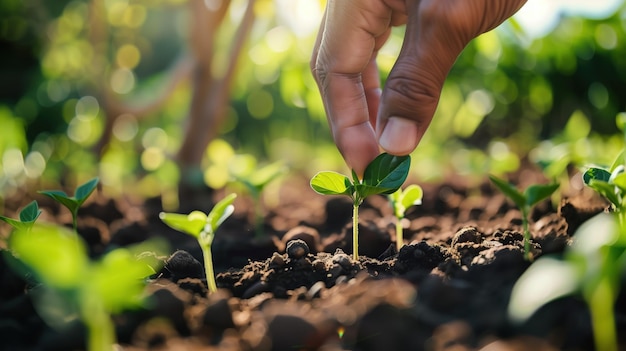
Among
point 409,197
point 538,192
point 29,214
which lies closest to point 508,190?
point 538,192

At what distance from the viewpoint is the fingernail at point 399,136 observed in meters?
1.09

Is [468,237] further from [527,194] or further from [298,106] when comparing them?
[298,106]

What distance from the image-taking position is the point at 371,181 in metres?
1.13

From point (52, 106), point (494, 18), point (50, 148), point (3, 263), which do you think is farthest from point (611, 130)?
point (52, 106)

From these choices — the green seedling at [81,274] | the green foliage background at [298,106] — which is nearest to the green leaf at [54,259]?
the green seedling at [81,274]

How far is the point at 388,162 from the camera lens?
3.70 feet

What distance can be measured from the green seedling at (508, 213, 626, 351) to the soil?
2 cm

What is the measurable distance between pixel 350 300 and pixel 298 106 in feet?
7.82

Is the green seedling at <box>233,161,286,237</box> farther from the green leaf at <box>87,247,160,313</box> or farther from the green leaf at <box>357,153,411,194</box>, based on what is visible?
the green leaf at <box>87,247,160,313</box>

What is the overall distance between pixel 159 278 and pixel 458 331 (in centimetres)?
63

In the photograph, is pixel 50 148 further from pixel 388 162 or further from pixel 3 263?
pixel 388 162

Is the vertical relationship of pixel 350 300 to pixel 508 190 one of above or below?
below

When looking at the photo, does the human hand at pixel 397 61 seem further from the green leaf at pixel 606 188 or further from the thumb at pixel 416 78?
the green leaf at pixel 606 188

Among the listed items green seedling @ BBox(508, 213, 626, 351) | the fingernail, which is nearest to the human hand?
the fingernail
